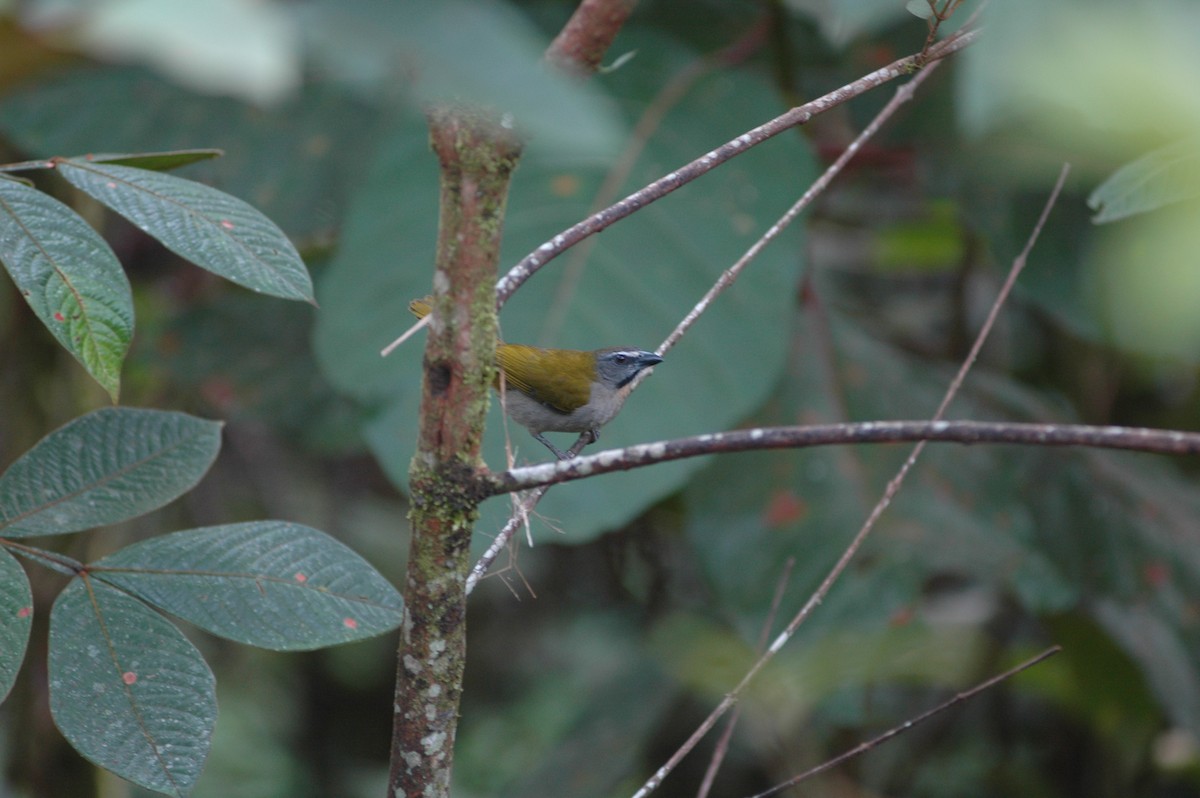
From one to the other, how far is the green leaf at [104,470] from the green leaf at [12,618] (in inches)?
3.0

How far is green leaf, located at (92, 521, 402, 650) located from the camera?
110cm

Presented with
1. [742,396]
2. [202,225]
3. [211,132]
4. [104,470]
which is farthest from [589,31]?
[211,132]

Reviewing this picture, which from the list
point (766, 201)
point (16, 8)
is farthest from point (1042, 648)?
point (16, 8)

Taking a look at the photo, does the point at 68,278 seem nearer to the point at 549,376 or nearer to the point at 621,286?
the point at 549,376

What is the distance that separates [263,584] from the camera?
1.14 m

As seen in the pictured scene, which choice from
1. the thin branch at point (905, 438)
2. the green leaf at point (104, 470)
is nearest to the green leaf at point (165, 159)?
the green leaf at point (104, 470)

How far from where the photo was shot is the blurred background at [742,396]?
102 inches

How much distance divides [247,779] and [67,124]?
2.45 meters

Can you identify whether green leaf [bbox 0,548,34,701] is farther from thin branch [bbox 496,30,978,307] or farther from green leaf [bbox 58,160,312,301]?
thin branch [bbox 496,30,978,307]

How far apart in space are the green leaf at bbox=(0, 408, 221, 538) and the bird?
3.46 feet

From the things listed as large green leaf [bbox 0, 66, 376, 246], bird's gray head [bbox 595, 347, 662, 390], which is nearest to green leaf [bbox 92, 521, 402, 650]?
bird's gray head [bbox 595, 347, 662, 390]

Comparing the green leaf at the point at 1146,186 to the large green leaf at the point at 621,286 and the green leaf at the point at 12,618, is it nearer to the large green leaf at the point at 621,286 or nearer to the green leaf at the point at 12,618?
the green leaf at the point at 12,618

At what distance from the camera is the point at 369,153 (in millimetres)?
3234

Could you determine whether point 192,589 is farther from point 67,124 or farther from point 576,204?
point 67,124
